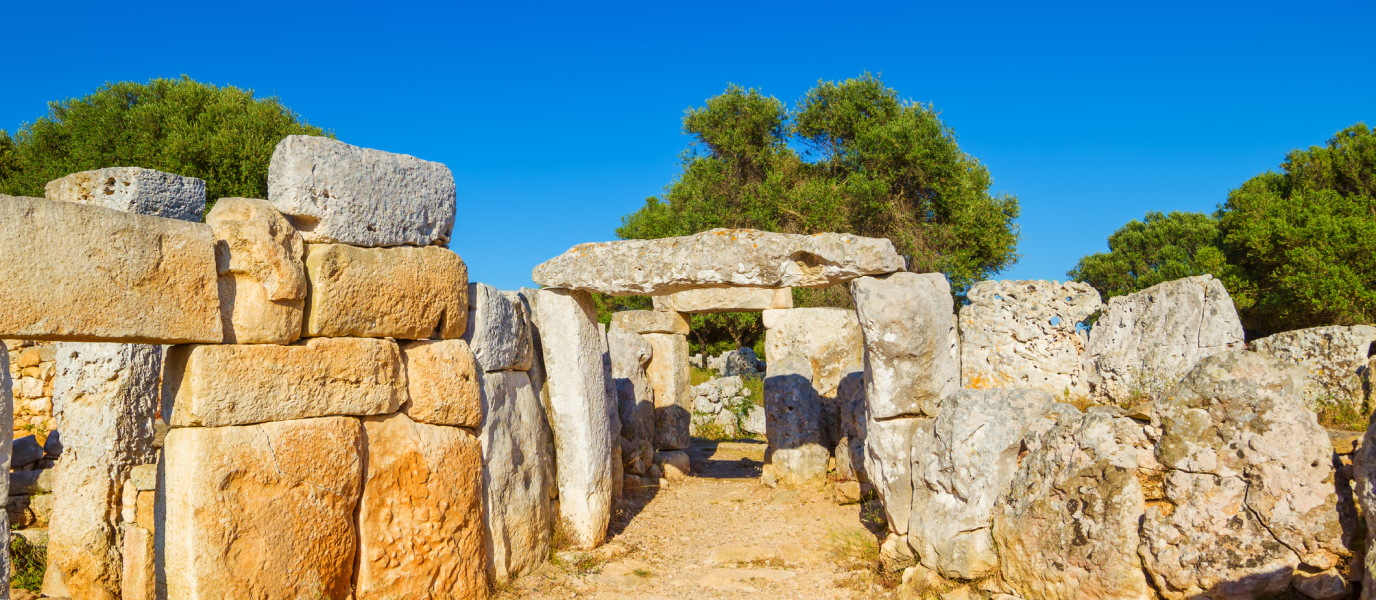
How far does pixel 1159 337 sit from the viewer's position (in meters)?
8.30

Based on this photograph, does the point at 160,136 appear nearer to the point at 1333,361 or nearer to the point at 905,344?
the point at 905,344

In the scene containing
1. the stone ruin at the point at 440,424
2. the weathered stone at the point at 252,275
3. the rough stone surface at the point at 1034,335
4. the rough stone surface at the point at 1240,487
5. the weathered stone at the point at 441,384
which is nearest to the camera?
the rough stone surface at the point at 1240,487

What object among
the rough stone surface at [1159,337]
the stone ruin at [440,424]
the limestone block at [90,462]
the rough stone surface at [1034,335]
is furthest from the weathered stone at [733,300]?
the limestone block at [90,462]

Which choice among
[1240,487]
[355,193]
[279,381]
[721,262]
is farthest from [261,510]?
[1240,487]

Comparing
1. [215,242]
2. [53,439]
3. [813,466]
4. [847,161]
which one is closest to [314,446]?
[215,242]

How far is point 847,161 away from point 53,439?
15.1 meters

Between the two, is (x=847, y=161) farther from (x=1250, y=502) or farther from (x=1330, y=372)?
(x=1250, y=502)

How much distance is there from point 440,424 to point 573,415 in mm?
1589

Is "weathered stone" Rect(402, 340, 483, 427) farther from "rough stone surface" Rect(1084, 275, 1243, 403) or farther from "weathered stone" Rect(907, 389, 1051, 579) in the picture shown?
"rough stone surface" Rect(1084, 275, 1243, 403)

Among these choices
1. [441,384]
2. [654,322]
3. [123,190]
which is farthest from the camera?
[654,322]

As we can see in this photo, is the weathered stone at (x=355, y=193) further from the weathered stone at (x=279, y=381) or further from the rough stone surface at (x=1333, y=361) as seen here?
the rough stone surface at (x=1333, y=361)

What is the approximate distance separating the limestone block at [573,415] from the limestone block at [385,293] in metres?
1.21

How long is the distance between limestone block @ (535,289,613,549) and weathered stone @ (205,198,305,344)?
8.13ft

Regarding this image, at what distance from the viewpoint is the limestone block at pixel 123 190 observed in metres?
5.68
